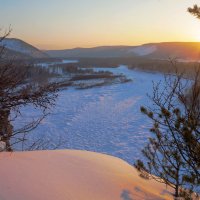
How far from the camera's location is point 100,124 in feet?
77.5

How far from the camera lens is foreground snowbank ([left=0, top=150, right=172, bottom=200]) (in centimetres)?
377

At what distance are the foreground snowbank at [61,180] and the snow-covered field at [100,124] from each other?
34.2ft

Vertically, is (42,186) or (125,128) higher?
(42,186)

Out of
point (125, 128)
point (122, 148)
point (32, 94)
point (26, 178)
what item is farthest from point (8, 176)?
point (125, 128)

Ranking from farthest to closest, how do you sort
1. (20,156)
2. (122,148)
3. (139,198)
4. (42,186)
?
(122,148) → (20,156) → (139,198) → (42,186)

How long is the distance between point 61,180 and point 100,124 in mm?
19322

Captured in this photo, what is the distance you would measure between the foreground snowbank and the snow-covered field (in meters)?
10.4

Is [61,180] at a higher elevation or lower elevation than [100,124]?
higher

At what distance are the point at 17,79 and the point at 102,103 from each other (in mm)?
26443

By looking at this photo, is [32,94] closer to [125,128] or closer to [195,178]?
[195,178]

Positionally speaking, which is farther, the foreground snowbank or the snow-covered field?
the snow-covered field

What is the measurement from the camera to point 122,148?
1784 centimetres

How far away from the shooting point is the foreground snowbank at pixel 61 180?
3770 mm

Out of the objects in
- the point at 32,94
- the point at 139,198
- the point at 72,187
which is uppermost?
the point at 32,94
